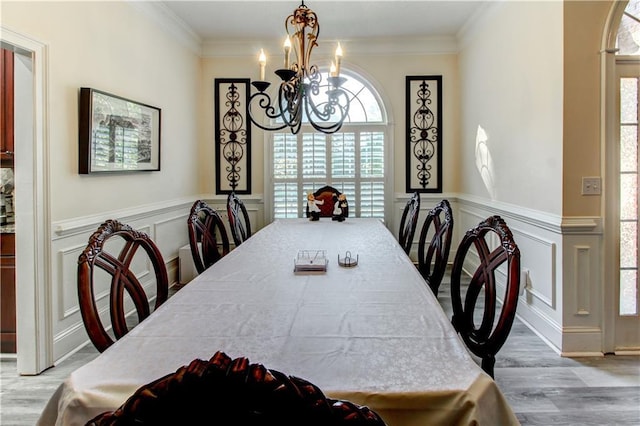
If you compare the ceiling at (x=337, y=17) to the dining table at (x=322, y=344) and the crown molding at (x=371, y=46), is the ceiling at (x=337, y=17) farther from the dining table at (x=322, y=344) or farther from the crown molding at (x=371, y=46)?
the dining table at (x=322, y=344)

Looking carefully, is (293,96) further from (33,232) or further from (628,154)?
(628,154)

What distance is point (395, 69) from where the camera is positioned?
219 inches

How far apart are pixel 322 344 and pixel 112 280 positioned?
2.67 feet

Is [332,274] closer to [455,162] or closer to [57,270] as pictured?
[57,270]

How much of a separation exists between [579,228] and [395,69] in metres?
3.34

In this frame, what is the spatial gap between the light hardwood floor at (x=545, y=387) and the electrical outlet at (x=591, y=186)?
1.11 metres

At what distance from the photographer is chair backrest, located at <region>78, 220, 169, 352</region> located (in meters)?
1.40

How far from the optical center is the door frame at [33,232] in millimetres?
2752

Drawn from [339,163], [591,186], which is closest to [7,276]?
[339,163]

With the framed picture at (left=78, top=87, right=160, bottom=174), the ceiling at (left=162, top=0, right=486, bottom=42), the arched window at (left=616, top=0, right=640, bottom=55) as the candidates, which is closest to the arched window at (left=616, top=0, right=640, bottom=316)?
the arched window at (left=616, top=0, right=640, bottom=55)

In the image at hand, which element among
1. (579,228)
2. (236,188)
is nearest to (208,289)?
(579,228)

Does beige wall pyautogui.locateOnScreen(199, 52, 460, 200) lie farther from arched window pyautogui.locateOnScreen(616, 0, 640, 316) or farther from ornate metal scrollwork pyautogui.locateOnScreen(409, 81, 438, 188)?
arched window pyautogui.locateOnScreen(616, 0, 640, 316)

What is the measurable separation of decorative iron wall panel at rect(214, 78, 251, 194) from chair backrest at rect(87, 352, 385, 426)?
526 cm

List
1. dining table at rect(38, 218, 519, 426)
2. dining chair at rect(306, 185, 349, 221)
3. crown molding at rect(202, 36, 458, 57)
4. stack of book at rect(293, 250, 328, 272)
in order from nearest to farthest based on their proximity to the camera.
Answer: dining table at rect(38, 218, 519, 426), stack of book at rect(293, 250, 328, 272), dining chair at rect(306, 185, 349, 221), crown molding at rect(202, 36, 458, 57)
